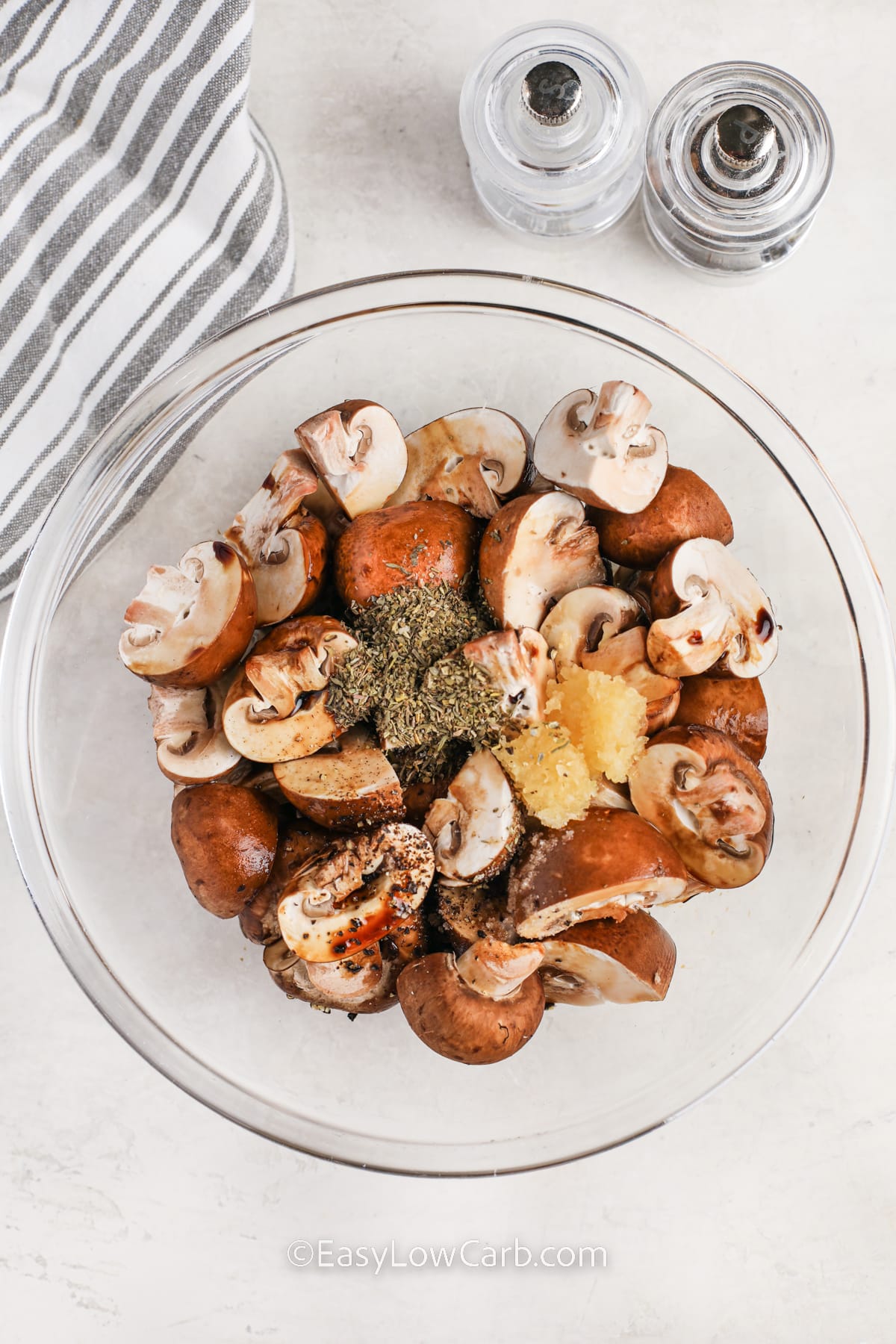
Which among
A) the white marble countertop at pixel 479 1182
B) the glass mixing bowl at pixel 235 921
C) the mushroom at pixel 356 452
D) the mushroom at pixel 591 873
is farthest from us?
the white marble countertop at pixel 479 1182

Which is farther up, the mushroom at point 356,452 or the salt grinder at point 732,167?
the salt grinder at point 732,167

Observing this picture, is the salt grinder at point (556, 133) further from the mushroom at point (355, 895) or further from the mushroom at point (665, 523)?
the mushroom at point (355, 895)

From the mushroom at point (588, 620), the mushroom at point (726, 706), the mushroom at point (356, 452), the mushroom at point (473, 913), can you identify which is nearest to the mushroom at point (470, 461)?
the mushroom at point (356, 452)

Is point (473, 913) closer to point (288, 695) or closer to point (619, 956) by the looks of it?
point (619, 956)

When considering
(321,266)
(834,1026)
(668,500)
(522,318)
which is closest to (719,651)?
(668,500)

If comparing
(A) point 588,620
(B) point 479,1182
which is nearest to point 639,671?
(A) point 588,620

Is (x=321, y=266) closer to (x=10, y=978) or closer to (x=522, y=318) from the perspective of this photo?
(x=522, y=318)

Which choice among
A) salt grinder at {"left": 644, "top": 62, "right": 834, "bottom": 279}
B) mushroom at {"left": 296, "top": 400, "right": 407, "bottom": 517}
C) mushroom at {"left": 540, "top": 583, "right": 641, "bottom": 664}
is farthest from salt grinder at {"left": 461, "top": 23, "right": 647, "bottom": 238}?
mushroom at {"left": 540, "top": 583, "right": 641, "bottom": 664}
